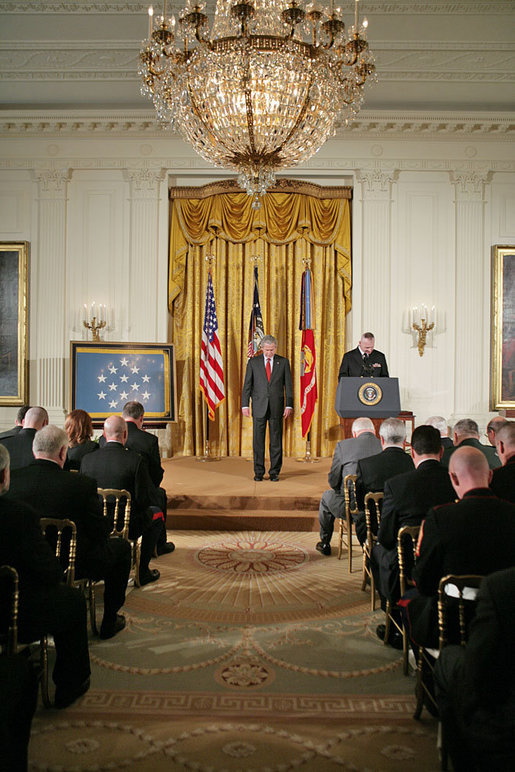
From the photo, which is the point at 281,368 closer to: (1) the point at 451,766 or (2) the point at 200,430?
(2) the point at 200,430

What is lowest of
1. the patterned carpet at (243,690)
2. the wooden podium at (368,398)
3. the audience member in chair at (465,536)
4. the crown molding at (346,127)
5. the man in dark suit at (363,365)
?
the patterned carpet at (243,690)

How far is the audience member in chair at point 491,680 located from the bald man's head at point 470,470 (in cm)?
61

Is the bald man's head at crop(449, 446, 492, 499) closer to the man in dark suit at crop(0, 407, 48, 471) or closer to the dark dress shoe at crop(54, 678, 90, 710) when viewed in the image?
the dark dress shoe at crop(54, 678, 90, 710)

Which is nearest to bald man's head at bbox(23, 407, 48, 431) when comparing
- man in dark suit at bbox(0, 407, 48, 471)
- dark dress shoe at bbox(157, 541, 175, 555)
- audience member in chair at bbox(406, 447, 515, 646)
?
man in dark suit at bbox(0, 407, 48, 471)

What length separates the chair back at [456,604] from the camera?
2.25m

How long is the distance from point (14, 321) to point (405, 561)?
827 cm

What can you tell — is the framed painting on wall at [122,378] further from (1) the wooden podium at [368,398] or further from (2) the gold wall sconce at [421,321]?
(2) the gold wall sconce at [421,321]

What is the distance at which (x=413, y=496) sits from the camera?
3336 mm

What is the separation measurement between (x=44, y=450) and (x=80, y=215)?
289 inches

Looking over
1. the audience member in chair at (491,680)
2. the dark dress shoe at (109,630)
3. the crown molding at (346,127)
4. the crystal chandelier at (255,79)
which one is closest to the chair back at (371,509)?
the dark dress shoe at (109,630)

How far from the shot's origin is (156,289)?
972cm

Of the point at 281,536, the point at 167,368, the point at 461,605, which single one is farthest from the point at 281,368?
the point at 461,605

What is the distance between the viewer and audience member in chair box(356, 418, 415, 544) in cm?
419

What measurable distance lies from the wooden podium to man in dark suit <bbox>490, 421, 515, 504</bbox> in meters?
3.52
